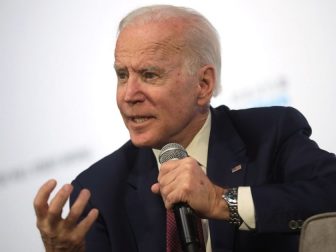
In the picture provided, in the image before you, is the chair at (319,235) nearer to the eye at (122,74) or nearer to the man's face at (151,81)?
the man's face at (151,81)

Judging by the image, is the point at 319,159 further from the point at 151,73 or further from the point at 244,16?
the point at 244,16

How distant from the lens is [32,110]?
2555 mm

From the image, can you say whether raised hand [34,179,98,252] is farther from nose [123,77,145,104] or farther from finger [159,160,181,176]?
nose [123,77,145,104]

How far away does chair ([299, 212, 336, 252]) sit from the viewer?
1.09 m

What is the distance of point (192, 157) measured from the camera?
5.94 feet

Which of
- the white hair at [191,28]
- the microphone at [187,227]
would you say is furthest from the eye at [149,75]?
the microphone at [187,227]

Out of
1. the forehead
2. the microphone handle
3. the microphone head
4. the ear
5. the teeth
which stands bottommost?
the microphone handle

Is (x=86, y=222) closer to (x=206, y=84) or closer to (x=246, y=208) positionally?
(x=246, y=208)

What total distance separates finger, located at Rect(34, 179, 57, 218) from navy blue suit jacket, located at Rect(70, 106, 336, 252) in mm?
424

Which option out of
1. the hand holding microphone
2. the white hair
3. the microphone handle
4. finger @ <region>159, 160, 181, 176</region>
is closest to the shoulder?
the white hair

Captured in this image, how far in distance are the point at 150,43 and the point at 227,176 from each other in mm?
532

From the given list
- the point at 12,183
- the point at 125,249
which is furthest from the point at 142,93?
the point at 12,183

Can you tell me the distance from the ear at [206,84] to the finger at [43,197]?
0.69m

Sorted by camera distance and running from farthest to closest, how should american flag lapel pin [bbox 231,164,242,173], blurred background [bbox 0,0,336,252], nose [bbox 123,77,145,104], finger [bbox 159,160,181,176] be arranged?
blurred background [bbox 0,0,336,252] → american flag lapel pin [bbox 231,164,242,173] → nose [bbox 123,77,145,104] → finger [bbox 159,160,181,176]
